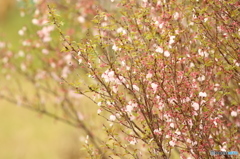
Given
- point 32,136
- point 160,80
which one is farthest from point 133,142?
point 32,136

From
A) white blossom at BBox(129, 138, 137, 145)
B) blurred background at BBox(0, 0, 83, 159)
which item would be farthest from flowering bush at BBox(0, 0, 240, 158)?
blurred background at BBox(0, 0, 83, 159)

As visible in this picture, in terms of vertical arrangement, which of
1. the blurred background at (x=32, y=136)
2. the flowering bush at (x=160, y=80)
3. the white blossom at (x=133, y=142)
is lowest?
the white blossom at (x=133, y=142)

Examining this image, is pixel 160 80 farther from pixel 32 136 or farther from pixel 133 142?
pixel 32 136

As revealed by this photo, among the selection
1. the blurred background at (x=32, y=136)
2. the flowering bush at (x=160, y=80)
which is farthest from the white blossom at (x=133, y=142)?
the blurred background at (x=32, y=136)

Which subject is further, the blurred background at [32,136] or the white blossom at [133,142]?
the blurred background at [32,136]

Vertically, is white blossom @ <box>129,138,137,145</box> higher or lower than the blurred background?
lower

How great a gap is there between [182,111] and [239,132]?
1630mm

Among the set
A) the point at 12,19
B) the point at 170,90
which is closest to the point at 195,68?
the point at 170,90

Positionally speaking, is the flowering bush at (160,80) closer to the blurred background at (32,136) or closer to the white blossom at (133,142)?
the white blossom at (133,142)

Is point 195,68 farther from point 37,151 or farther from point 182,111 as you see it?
point 37,151

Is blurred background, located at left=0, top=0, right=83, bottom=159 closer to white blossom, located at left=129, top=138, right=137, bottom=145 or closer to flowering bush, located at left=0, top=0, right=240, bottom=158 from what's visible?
white blossom, located at left=129, top=138, right=137, bottom=145

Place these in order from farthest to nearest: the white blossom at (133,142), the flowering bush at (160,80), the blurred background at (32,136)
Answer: the blurred background at (32,136), the white blossom at (133,142), the flowering bush at (160,80)

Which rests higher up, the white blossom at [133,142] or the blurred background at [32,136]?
the blurred background at [32,136]

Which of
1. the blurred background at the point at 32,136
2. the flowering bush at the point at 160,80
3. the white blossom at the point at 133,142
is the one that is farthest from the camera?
the blurred background at the point at 32,136
